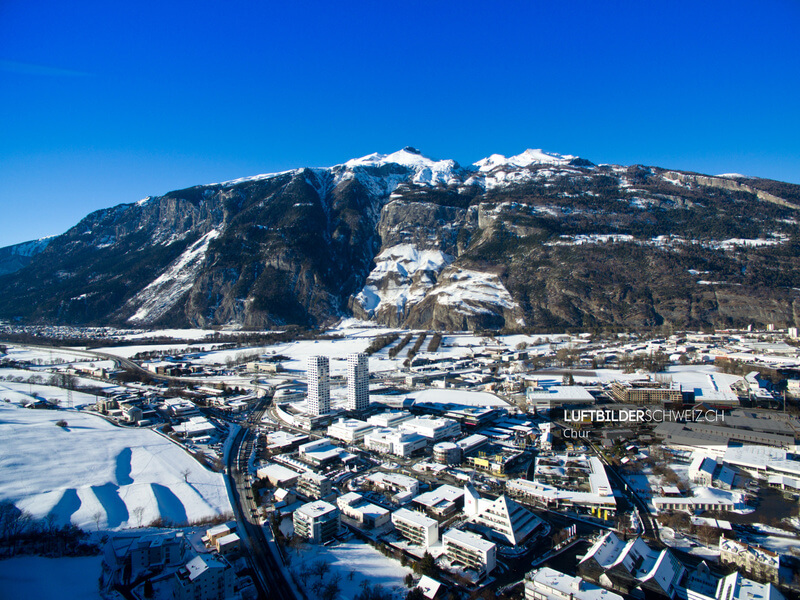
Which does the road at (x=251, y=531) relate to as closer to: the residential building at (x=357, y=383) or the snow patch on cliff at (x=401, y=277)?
the residential building at (x=357, y=383)

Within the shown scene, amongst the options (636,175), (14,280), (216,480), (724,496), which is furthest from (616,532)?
(14,280)

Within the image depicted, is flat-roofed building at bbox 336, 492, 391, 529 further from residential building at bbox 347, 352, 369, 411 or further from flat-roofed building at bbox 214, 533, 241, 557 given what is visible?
residential building at bbox 347, 352, 369, 411

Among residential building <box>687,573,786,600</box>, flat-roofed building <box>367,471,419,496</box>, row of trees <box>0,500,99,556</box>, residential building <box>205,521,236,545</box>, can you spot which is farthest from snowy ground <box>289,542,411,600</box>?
residential building <box>687,573,786,600</box>

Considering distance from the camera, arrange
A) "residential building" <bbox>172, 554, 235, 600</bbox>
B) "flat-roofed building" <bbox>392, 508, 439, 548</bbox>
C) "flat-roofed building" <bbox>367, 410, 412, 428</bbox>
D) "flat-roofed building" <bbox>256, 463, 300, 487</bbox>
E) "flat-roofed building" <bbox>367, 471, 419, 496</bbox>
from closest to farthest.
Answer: "residential building" <bbox>172, 554, 235, 600</bbox>, "flat-roofed building" <bbox>392, 508, 439, 548</bbox>, "flat-roofed building" <bbox>367, 471, 419, 496</bbox>, "flat-roofed building" <bbox>256, 463, 300, 487</bbox>, "flat-roofed building" <bbox>367, 410, 412, 428</bbox>

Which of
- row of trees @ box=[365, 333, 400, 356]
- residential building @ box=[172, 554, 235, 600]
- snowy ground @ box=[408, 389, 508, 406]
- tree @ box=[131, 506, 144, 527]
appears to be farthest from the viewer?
row of trees @ box=[365, 333, 400, 356]

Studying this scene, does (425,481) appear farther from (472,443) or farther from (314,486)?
(314,486)

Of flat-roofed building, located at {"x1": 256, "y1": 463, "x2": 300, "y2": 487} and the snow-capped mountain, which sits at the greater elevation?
the snow-capped mountain

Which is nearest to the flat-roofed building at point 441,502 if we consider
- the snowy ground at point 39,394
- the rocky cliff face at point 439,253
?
the snowy ground at point 39,394

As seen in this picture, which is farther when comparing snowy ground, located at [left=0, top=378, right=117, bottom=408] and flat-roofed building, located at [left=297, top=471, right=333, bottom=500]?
snowy ground, located at [left=0, top=378, right=117, bottom=408]
